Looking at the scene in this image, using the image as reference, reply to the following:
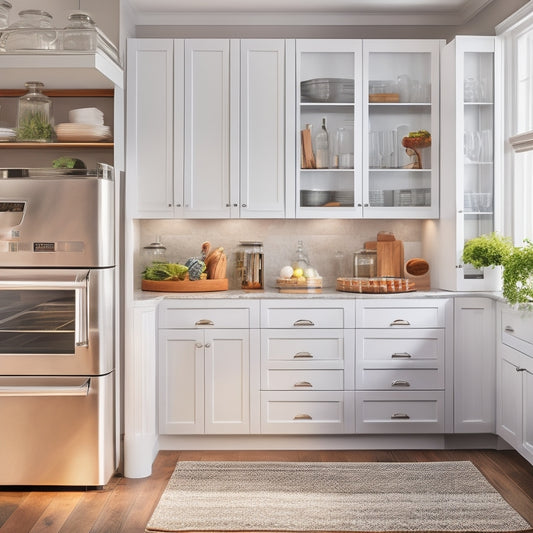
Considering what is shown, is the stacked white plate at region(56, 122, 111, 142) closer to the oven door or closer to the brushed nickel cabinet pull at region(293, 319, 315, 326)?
the oven door

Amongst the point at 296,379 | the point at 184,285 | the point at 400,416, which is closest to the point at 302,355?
the point at 296,379

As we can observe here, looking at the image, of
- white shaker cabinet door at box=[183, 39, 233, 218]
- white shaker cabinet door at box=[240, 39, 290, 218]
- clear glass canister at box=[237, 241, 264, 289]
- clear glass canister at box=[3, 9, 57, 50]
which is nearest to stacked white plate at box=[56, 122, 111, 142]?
clear glass canister at box=[3, 9, 57, 50]

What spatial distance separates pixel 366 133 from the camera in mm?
4145

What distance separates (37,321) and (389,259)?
7.28ft

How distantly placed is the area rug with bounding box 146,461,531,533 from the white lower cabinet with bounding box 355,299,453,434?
0.32m

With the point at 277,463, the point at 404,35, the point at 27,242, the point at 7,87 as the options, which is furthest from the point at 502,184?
the point at 7,87

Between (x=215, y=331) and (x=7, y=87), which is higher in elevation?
(x=7, y=87)

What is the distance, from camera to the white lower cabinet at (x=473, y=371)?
3869 mm

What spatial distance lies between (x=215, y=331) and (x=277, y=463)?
807 mm

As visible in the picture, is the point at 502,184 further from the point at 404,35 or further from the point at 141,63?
the point at 141,63

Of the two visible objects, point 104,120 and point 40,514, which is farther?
point 104,120

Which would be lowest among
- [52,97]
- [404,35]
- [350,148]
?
[350,148]

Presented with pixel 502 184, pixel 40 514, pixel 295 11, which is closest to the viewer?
pixel 40 514

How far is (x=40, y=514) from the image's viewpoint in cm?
302
